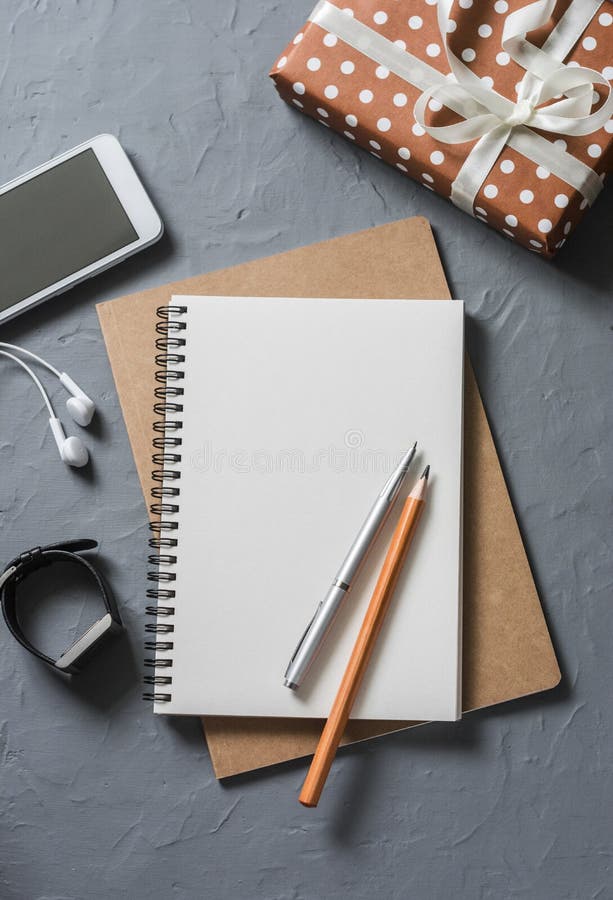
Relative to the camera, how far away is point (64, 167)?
81cm

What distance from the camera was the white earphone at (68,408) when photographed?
0.78 metres

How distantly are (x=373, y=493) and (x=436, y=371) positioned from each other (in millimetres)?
119

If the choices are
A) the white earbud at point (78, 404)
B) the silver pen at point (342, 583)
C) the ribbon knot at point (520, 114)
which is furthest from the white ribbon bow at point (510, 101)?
the white earbud at point (78, 404)

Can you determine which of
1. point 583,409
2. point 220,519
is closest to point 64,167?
point 220,519

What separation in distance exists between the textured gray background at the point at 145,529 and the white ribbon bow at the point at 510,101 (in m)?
0.07

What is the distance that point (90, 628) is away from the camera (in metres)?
0.77

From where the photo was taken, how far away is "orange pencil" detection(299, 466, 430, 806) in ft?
2.35

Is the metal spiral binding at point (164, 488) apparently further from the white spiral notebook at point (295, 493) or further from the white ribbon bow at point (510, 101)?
the white ribbon bow at point (510, 101)

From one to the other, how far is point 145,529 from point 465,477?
0.29 meters

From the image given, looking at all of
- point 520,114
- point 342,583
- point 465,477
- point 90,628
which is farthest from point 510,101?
point 90,628

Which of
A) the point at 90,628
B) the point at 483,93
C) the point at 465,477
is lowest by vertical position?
the point at 90,628

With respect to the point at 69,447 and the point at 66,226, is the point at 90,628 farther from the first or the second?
the point at 66,226

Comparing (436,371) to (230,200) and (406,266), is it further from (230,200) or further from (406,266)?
(230,200)

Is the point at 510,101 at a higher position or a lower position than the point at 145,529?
higher
